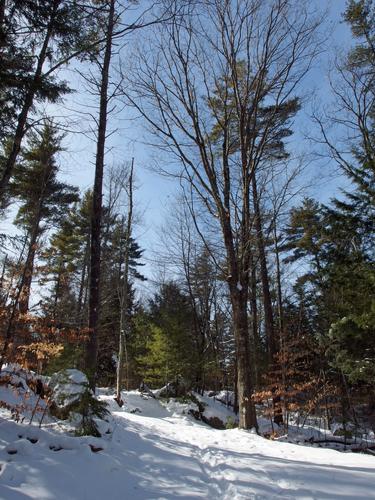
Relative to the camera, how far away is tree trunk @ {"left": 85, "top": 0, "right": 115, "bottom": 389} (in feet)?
25.2

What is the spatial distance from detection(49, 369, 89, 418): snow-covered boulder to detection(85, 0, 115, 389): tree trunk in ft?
4.40

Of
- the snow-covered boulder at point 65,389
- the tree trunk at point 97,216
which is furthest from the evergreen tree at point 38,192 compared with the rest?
the snow-covered boulder at point 65,389

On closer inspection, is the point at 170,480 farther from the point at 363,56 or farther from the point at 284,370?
the point at 363,56

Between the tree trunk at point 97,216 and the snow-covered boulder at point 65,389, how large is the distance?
4.40 feet

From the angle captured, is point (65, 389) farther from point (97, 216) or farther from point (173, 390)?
point (173, 390)

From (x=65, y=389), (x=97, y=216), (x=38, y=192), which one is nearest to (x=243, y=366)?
(x=65, y=389)

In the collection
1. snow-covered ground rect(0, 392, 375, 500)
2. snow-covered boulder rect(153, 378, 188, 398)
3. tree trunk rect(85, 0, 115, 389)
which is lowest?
snow-covered ground rect(0, 392, 375, 500)

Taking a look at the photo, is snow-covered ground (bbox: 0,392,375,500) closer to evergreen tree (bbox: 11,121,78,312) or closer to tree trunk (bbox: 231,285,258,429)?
tree trunk (bbox: 231,285,258,429)

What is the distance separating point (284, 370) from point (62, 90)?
9114 mm

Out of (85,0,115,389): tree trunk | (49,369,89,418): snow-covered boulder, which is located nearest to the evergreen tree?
(85,0,115,389): tree trunk

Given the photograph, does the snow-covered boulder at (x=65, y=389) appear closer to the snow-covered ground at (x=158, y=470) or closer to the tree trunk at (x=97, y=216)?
the snow-covered ground at (x=158, y=470)

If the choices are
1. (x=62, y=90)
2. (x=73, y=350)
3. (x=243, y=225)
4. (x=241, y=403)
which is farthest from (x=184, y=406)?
(x=62, y=90)

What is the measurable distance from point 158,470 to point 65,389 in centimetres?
200

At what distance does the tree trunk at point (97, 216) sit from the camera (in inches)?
302
